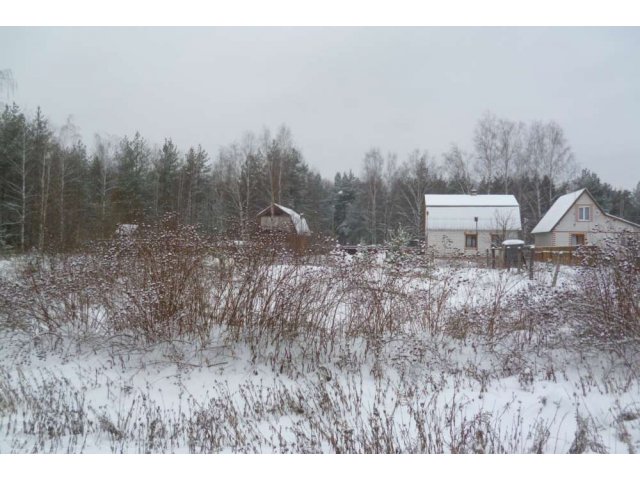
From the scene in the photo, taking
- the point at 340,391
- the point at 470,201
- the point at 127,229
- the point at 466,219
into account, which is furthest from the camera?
the point at 470,201

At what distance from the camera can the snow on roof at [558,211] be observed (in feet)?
82.6

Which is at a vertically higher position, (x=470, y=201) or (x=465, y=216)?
(x=470, y=201)

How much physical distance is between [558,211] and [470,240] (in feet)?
19.8

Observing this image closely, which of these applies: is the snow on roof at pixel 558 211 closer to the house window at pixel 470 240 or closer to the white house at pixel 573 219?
the white house at pixel 573 219

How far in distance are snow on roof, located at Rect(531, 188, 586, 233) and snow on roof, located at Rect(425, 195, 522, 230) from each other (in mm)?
2274

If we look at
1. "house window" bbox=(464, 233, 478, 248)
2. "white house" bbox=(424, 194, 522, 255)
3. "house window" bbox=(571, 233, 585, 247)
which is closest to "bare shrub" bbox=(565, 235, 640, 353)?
"white house" bbox=(424, 194, 522, 255)

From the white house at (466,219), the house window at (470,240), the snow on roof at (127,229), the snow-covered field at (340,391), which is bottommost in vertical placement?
the snow-covered field at (340,391)

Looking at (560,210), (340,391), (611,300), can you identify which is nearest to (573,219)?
(560,210)

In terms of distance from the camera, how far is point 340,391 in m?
3.81

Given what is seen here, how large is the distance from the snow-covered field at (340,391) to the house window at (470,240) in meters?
22.2

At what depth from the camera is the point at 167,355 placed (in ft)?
15.6

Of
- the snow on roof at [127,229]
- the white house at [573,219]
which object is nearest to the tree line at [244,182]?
the snow on roof at [127,229]

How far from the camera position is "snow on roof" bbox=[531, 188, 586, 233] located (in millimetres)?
25188

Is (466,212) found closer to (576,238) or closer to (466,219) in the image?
(466,219)
